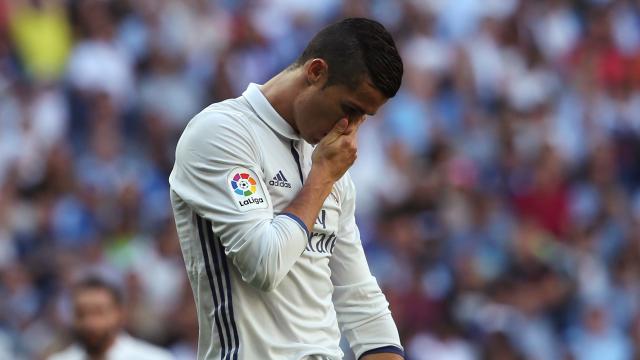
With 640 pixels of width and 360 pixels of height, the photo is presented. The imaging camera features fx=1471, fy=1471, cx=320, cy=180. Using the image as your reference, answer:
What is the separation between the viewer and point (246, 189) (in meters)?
4.28

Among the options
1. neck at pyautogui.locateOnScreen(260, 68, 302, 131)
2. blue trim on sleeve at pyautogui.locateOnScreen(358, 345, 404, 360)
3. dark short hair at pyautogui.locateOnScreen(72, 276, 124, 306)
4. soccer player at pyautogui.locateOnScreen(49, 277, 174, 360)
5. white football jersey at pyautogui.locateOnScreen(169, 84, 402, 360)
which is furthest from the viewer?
dark short hair at pyautogui.locateOnScreen(72, 276, 124, 306)

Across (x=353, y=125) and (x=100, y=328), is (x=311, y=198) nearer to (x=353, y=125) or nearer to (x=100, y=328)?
(x=353, y=125)

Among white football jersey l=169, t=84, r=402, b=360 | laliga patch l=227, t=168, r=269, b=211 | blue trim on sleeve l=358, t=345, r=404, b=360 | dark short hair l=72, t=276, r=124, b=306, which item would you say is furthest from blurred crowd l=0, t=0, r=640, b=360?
laliga patch l=227, t=168, r=269, b=211

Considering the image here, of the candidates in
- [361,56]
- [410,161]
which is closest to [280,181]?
[361,56]

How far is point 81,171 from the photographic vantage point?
1174 cm

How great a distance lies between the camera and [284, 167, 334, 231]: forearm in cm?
427

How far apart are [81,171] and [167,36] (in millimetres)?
1775

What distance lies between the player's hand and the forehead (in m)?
0.06

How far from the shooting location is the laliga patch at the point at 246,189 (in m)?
4.25

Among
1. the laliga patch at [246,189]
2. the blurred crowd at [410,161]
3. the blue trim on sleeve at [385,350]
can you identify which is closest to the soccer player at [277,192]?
the laliga patch at [246,189]

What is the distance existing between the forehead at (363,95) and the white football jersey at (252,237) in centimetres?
24

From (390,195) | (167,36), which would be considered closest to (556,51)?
(390,195)

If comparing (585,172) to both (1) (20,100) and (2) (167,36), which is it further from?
(1) (20,100)

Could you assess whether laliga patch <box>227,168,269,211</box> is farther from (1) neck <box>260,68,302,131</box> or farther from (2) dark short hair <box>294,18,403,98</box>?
(2) dark short hair <box>294,18,403,98</box>
